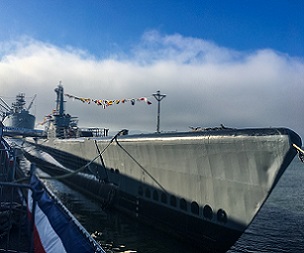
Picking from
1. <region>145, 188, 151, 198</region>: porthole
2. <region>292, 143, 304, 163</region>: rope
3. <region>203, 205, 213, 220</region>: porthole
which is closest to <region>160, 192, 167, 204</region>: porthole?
<region>145, 188, 151, 198</region>: porthole

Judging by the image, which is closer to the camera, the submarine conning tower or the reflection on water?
the reflection on water

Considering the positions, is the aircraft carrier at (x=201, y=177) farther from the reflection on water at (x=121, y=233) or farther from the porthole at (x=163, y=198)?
the reflection on water at (x=121, y=233)

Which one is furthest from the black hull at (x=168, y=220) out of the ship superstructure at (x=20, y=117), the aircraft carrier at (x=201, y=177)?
the ship superstructure at (x=20, y=117)

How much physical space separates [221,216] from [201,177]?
1.38 meters

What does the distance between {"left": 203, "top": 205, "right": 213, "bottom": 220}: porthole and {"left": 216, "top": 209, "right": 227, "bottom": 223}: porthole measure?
0.30 meters

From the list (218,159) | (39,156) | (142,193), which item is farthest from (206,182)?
(39,156)

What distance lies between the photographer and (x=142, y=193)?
488 inches

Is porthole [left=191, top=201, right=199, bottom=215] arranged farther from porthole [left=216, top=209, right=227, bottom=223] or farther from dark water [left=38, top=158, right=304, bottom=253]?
dark water [left=38, top=158, right=304, bottom=253]

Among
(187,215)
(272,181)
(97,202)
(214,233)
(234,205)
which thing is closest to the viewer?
(272,181)

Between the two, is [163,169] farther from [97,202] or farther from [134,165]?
[97,202]

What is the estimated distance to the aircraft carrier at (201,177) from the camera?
7520 mm

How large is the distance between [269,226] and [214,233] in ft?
23.7

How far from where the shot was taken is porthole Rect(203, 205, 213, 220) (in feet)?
29.0

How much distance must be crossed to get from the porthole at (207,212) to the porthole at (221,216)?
30cm
